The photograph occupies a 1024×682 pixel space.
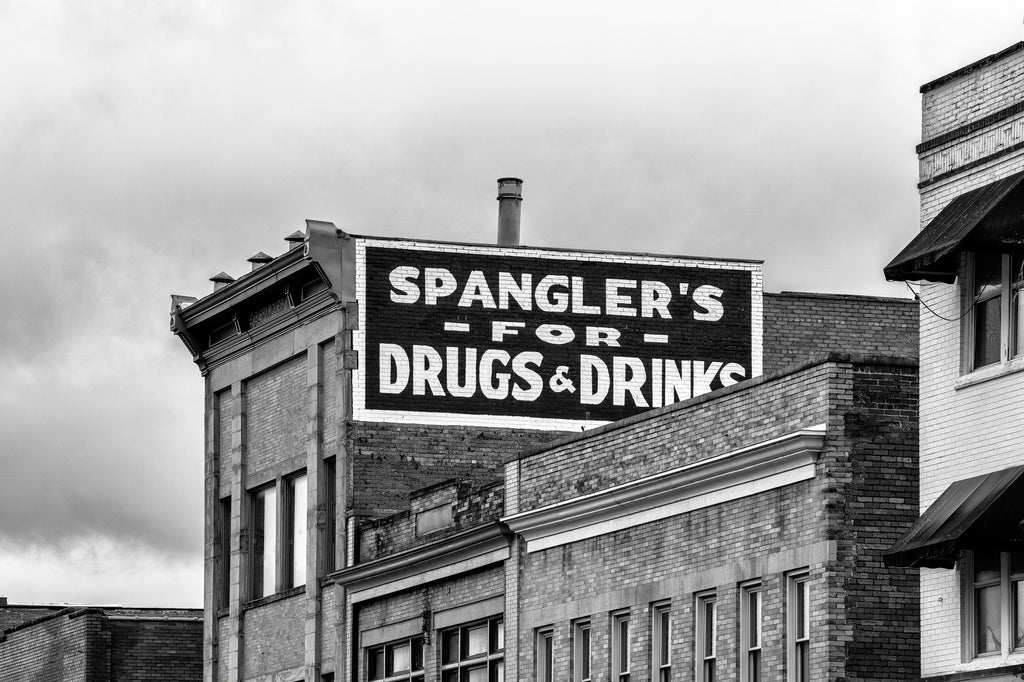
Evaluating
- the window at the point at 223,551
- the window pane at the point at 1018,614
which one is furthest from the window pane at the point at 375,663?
the window pane at the point at 1018,614

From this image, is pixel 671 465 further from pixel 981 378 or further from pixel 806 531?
pixel 981 378

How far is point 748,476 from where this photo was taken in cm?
2973

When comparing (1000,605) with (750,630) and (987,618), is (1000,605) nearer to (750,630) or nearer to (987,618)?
(987,618)

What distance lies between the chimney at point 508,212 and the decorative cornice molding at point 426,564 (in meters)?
7.58

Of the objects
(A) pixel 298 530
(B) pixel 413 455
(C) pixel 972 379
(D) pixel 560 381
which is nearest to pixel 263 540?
(A) pixel 298 530

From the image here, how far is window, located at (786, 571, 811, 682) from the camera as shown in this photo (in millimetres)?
28344

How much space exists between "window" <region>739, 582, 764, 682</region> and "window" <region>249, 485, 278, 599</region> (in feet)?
61.6

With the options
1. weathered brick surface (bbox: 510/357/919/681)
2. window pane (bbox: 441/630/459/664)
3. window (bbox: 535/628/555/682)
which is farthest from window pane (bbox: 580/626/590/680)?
window pane (bbox: 441/630/459/664)

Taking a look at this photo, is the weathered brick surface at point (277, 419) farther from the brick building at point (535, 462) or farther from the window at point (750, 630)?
the window at point (750, 630)

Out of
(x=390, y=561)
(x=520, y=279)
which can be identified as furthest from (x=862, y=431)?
(x=520, y=279)

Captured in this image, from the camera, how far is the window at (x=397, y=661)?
3997 centimetres

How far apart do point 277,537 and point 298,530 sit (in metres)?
0.58

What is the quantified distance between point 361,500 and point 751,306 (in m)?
8.64

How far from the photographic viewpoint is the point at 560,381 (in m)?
44.1
